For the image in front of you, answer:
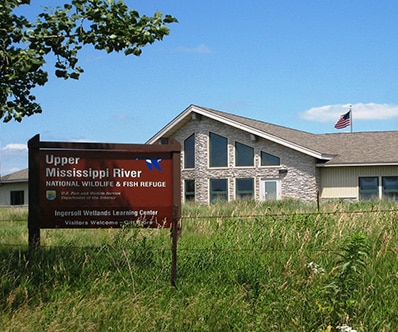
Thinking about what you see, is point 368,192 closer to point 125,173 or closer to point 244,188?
point 244,188

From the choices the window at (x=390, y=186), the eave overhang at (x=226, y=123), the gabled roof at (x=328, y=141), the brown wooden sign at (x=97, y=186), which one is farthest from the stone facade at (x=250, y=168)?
the brown wooden sign at (x=97, y=186)

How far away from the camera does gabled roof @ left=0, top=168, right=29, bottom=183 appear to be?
1574 inches

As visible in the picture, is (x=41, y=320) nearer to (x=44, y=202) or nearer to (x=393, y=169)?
(x=44, y=202)

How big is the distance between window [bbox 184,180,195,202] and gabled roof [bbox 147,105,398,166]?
9.46ft

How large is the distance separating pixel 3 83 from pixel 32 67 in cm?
56

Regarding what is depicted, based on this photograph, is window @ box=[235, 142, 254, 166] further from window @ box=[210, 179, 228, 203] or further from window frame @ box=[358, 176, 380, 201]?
window frame @ box=[358, 176, 380, 201]

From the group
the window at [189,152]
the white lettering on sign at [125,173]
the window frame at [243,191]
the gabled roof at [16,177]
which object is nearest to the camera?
the white lettering on sign at [125,173]

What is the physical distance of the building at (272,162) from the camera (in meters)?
30.0

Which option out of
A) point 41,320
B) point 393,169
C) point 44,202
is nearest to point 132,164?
point 44,202

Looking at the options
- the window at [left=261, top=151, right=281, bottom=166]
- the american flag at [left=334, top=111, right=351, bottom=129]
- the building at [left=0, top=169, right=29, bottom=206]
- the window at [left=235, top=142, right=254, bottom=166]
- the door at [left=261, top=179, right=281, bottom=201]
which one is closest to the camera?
the door at [left=261, top=179, right=281, bottom=201]

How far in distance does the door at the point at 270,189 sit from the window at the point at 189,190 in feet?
13.2

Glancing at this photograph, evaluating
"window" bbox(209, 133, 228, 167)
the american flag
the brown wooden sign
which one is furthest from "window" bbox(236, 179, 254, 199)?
the brown wooden sign

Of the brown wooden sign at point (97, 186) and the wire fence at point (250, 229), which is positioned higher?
the brown wooden sign at point (97, 186)

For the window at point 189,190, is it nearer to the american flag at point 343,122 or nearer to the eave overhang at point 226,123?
the eave overhang at point 226,123
